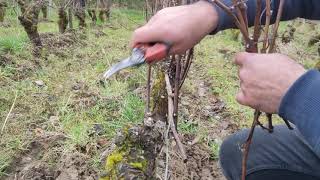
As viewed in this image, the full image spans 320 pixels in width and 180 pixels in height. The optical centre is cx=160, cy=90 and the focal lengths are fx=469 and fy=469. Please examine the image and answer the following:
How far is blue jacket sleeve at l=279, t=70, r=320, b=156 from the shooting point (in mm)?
1238

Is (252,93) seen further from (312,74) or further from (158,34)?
(158,34)

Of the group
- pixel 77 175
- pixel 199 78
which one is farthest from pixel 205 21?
pixel 199 78

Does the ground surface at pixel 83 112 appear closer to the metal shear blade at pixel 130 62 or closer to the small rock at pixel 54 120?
the small rock at pixel 54 120

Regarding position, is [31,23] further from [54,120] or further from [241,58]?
[241,58]

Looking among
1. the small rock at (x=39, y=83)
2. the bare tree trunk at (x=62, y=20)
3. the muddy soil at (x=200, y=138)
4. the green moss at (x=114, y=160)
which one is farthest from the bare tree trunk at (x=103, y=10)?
the green moss at (x=114, y=160)

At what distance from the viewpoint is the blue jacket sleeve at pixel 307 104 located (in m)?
1.24

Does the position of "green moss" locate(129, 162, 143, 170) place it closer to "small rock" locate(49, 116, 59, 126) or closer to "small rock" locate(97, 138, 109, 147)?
"small rock" locate(97, 138, 109, 147)

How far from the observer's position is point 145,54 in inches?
53.1

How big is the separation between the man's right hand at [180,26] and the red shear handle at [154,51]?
0.02 meters

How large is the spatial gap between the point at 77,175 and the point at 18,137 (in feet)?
2.40

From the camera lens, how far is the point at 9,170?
294 centimetres

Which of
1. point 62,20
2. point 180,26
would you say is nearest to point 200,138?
point 180,26

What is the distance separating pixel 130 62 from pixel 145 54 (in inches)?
2.3

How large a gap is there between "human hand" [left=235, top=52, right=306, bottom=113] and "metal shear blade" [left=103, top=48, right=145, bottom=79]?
0.29m
